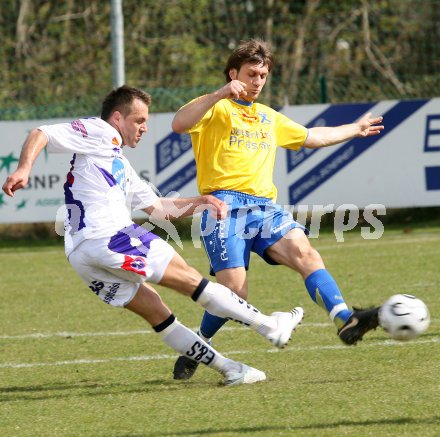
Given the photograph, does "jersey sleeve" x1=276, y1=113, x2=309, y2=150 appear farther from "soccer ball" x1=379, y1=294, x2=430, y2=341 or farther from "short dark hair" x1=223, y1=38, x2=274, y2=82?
"soccer ball" x1=379, y1=294, x2=430, y2=341

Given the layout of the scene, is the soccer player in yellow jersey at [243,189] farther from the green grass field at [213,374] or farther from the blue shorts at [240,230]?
the green grass field at [213,374]

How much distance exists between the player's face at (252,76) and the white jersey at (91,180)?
3.55 ft

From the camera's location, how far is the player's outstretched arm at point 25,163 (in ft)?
17.0

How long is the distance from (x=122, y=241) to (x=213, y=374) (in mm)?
1289

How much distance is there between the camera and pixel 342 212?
14188 mm

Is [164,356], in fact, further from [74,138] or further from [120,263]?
[74,138]

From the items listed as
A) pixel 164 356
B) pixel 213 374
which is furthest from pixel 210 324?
pixel 164 356

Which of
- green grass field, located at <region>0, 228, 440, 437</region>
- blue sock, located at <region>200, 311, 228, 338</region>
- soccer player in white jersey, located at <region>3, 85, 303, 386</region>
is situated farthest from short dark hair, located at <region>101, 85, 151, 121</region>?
green grass field, located at <region>0, 228, 440, 437</region>

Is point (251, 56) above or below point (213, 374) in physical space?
above

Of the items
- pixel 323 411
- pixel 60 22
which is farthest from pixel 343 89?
pixel 323 411

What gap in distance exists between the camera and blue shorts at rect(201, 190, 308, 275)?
6.26 meters

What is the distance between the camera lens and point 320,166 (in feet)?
44.4

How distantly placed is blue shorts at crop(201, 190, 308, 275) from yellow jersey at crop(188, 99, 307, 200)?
0.27ft

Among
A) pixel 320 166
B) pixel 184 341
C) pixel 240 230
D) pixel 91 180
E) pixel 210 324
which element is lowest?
pixel 320 166
